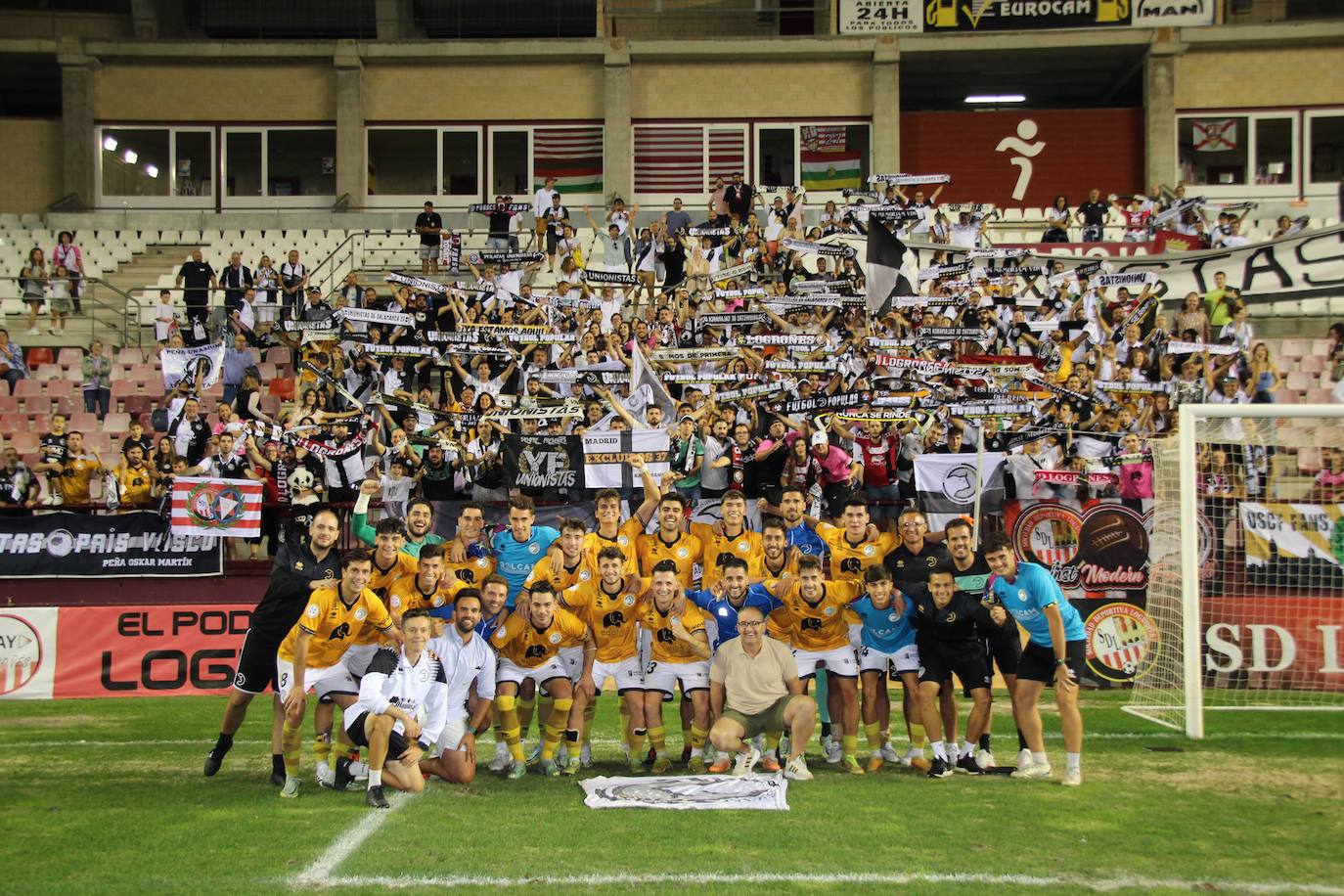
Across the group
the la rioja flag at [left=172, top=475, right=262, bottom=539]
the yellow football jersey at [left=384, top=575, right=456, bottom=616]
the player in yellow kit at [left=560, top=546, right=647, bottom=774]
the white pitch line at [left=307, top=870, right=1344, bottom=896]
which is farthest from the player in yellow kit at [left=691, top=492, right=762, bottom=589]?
the la rioja flag at [left=172, top=475, right=262, bottom=539]

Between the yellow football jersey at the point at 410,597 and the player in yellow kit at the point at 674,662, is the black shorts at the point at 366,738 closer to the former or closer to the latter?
the yellow football jersey at the point at 410,597

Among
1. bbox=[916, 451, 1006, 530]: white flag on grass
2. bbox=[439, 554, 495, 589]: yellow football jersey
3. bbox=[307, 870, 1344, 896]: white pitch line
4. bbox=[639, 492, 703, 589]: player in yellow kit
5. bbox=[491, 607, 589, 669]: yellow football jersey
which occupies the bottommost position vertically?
bbox=[307, 870, 1344, 896]: white pitch line

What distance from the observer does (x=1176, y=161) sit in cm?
3138

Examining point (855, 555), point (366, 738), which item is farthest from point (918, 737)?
point (366, 738)

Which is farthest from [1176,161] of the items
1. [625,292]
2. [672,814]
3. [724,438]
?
[672,814]

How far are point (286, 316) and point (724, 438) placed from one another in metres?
9.97

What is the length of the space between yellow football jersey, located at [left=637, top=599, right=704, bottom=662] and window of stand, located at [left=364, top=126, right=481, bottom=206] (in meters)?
23.4

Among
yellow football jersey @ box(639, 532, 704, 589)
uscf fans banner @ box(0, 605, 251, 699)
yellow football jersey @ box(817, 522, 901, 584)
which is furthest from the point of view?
uscf fans banner @ box(0, 605, 251, 699)

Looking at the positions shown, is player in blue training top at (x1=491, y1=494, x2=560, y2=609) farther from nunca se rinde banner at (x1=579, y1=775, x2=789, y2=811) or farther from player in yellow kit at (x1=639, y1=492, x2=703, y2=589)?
nunca se rinde banner at (x1=579, y1=775, x2=789, y2=811)

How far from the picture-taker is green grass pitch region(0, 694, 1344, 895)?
696cm

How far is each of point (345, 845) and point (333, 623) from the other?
81.8 inches

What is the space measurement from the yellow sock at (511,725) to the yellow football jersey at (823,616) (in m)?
2.36

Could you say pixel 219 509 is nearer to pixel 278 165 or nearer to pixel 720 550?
pixel 720 550

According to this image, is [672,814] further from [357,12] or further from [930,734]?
[357,12]
